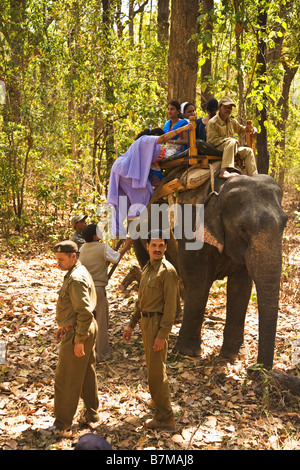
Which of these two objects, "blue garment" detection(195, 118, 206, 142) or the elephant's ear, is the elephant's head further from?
"blue garment" detection(195, 118, 206, 142)

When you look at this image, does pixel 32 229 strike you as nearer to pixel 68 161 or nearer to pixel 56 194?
pixel 56 194

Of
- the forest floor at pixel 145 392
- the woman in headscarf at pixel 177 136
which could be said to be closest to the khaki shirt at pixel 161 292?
the forest floor at pixel 145 392

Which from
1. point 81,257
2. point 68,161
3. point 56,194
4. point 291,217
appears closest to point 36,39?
point 68,161

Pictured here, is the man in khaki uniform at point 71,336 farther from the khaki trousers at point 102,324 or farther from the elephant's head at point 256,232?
the elephant's head at point 256,232

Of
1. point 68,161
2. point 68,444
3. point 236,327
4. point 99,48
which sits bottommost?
point 68,444

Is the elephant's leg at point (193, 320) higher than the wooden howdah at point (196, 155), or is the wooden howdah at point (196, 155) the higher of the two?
the wooden howdah at point (196, 155)

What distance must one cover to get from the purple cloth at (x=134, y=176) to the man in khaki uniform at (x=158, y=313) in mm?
2547

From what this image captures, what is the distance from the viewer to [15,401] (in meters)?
5.18

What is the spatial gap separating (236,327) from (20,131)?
28.7 ft

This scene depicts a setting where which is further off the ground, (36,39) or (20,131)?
(36,39)

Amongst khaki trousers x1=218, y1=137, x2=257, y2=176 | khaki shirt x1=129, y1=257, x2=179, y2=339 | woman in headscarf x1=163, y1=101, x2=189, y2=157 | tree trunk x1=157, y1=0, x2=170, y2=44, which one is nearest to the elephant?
khaki trousers x1=218, y1=137, x2=257, y2=176

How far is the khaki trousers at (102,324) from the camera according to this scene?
19.7ft
